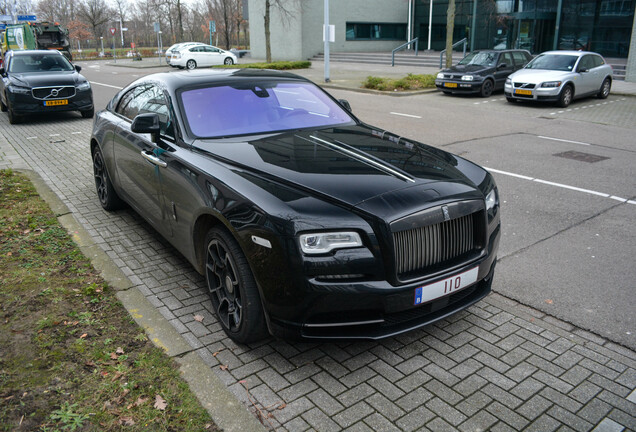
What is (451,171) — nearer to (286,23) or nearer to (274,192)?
(274,192)

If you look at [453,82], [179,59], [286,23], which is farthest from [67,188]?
[286,23]

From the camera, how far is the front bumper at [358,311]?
2.94m

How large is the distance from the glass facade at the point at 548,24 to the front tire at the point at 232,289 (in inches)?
1187

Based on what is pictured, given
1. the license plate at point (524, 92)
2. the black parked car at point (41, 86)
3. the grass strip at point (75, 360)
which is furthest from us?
the license plate at point (524, 92)

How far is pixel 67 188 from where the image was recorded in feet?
24.2

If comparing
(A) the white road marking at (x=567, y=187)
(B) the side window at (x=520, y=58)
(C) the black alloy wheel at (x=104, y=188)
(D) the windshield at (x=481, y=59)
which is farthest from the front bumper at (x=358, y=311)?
(B) the side window at (x=520, y=58)

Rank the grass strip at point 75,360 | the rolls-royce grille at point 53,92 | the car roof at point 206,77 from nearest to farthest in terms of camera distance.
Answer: the grass strip at point 75,360 < the car roof at point 206,77 < the rolls-royce grille at point 53,92

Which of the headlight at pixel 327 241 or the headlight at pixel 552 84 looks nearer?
the headlight at pixel 327 241

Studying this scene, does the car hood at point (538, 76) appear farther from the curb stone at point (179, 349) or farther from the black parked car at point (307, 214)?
the curb stone at point (179, 349)

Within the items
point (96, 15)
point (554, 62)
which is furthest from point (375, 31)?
point (96, 15)

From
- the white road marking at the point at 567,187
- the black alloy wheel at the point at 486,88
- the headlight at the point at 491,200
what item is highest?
the headlight at the point at 491,200

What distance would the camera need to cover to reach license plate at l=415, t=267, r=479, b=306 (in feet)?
10.1

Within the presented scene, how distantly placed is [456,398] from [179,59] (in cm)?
3436

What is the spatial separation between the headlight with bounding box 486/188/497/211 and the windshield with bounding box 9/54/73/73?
13.8m
